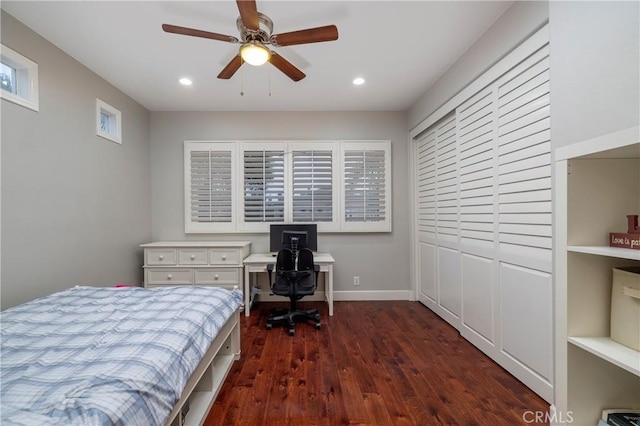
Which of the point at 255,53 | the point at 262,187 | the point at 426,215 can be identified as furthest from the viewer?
the point at 262,187

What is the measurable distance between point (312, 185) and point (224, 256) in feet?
5.00

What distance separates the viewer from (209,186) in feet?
12.2

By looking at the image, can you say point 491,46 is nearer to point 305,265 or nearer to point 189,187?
point 305,265

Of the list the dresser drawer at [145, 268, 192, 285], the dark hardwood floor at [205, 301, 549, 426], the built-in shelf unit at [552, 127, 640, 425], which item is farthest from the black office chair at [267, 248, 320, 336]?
the built-in shelf unit at [552, 127, 640, 425]

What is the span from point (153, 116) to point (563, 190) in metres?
4.54

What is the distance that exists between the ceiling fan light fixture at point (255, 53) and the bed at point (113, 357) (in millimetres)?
1762

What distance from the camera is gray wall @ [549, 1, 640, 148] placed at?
45.4 inches

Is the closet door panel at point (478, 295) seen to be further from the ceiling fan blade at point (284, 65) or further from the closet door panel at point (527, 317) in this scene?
the ceiling fan blade at point (284, 65)

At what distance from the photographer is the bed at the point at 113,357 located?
87 cm

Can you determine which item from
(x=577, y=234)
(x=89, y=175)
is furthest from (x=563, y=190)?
(x=89, y=175)

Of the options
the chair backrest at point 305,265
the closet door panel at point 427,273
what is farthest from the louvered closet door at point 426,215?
the chair backrest at point 305,265

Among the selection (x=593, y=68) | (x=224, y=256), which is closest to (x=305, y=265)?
(x=224, y=256)

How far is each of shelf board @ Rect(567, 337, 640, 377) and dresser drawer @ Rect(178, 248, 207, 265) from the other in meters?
3.31

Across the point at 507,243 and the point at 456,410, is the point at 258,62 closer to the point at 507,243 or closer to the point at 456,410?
the point at 507,243
